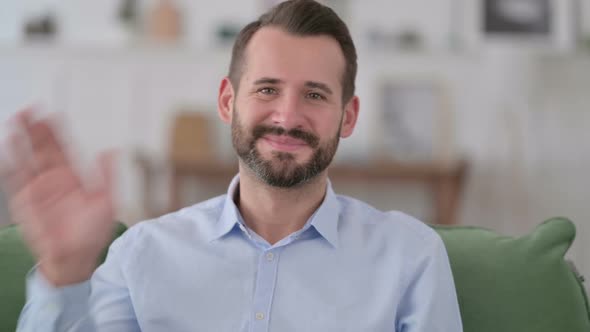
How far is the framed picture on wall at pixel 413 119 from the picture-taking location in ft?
13.8

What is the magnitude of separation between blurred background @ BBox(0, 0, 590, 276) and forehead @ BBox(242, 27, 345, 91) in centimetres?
278

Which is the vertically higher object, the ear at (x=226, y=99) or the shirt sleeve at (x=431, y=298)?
the ear at (x=226, y=99)

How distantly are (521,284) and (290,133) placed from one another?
53 centimetres

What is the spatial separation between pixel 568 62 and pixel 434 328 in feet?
11.9

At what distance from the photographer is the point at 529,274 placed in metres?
1.30

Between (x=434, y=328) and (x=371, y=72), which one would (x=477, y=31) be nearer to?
(x=371, y=72)

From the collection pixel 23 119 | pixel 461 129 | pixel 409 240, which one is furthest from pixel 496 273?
pixel 461 129

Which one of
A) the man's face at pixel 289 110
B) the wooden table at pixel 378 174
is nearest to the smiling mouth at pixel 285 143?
the man's face at pixel 289 110

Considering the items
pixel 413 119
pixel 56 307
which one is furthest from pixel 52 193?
pixel 413 119

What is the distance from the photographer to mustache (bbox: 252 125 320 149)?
1.31 meters

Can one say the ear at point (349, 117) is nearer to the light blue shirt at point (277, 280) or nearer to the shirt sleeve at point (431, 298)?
the light blue shirt at point (277, 280)

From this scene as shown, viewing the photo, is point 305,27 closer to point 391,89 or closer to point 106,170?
point 106,170

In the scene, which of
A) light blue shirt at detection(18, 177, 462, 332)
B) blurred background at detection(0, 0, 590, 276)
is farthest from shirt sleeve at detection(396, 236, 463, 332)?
blurred background at detection(0, 0, 590, 276)

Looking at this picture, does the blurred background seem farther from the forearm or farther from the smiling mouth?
the forearm
